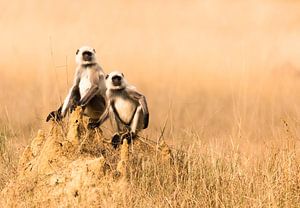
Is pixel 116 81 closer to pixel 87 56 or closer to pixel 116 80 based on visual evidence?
pixel 116 80

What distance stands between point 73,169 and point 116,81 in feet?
6.57

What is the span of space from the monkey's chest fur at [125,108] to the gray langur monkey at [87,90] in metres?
0.32

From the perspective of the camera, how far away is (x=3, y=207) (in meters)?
10.1

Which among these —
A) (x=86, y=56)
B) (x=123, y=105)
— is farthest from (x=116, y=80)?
(x=86, y=56)

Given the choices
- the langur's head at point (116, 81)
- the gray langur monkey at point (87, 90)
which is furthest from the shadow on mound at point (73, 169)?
the langur's head at point (116, 81)

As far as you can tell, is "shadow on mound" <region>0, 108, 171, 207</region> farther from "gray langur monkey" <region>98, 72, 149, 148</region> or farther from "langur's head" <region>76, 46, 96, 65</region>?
"langur's head" <region>76, 46, 96, 65</region>

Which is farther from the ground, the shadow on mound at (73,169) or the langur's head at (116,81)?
the langur's head at (116,81)

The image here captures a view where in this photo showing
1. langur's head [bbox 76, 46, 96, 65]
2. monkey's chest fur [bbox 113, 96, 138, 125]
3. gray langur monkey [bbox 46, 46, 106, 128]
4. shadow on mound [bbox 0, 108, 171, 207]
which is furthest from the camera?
langur's head [bbox 76, 46, 96, 65]

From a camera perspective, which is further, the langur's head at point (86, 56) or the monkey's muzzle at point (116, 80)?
the langur's head at point (86, 56)

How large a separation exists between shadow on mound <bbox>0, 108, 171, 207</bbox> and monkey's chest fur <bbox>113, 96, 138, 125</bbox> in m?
0.91

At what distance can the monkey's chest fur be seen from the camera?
11781 millimetres

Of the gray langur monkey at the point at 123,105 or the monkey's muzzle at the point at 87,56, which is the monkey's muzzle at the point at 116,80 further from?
the monkey's muzzle at the point at 87,56

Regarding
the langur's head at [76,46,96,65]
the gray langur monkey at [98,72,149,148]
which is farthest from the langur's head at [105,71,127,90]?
the langur's head at [76,46,96,65]

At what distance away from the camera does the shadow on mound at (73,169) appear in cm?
998
